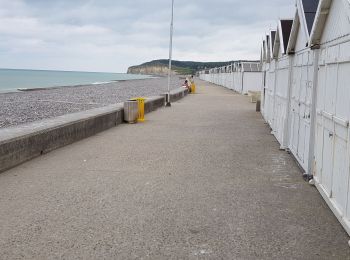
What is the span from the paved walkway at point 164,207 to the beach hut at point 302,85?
1.53 ft

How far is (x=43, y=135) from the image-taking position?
9.70m

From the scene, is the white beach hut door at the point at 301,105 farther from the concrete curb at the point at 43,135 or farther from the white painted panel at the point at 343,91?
the concrete curb at the point at 43,135

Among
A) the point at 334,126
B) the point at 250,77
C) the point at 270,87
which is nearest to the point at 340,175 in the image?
the point at 334,126

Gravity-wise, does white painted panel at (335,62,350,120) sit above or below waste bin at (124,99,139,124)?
above

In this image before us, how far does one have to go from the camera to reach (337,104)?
598 cm

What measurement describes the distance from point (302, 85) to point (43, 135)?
5.56 meters

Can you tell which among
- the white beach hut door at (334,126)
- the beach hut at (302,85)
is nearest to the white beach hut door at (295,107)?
the beach hut at (302,85)

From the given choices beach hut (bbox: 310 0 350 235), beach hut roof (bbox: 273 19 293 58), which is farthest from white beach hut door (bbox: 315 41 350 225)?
beach hut roof (bbox: 273 19 293 58)

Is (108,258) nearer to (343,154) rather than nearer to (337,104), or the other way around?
(343,154)

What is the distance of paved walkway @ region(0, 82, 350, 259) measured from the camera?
4.78 meters

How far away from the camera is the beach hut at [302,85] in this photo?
7902mm

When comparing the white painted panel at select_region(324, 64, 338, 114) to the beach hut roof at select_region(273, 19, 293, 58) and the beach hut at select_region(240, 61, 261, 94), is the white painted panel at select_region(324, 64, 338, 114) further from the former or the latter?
the beach hut at select_region(240, 61, 261, 94)

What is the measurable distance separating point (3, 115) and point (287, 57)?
15251mm

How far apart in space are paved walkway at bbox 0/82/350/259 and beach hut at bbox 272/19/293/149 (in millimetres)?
848
